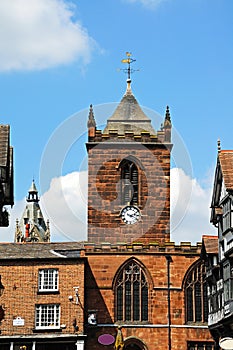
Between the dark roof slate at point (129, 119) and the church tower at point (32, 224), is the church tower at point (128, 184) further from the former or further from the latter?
the church tower at point (32, 224)

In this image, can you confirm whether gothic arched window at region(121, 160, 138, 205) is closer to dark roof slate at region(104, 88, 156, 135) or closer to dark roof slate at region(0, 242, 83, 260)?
dark roof slate at region(104, 88, 156, 135)

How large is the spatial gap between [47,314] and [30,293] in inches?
66.5

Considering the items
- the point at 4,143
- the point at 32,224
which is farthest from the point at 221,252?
the point at 32,224

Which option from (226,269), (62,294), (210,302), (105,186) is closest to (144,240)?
(105,186)

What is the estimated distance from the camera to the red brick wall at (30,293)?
5379 centimetres

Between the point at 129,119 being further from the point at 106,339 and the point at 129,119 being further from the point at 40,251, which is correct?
the point at 106,339

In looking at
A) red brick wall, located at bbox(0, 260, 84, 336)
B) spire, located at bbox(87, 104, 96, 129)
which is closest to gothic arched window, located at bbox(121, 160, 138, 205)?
spire, located at bbox(87, 104, 96, 129)

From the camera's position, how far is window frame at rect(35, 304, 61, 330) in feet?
177

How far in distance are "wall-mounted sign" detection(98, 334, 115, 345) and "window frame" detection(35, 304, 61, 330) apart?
307 centimetres

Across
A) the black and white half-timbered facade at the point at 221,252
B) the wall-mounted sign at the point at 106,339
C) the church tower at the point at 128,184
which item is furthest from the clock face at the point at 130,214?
the black and white half-timbered facade at the point at 221,252

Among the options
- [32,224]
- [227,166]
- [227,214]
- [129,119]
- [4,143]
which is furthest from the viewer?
[32,224]

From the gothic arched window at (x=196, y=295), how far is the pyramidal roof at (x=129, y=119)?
41.0ft

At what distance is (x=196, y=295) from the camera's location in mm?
56656

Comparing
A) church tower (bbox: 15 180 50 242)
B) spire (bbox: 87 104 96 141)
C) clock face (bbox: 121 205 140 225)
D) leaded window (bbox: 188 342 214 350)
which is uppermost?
church tower (bbox: 15 180 50 242)
